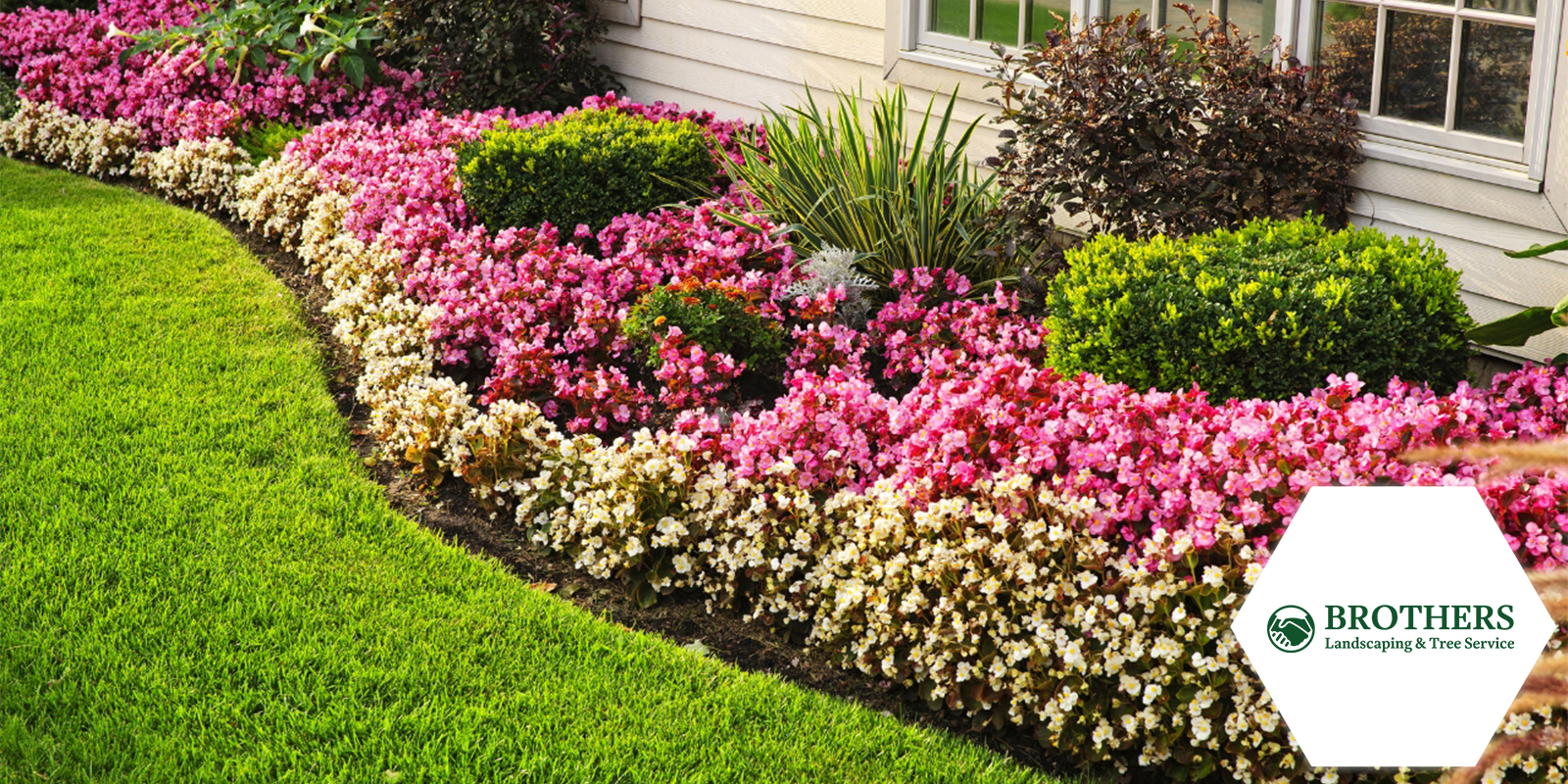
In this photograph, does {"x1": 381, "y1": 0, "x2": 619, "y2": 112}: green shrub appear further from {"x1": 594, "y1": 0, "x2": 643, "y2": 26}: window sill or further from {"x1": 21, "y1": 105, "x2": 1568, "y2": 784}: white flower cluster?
{"x1": 21, "y1": 105, "x2": 1568, "y2": 784}: white flower cluster

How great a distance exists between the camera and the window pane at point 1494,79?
4.00m

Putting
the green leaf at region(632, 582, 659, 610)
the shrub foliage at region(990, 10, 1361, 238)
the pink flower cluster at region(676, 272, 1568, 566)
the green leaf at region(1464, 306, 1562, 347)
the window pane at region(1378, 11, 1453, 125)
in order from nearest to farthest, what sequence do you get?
the pink flower cluster at region(676, 272, 1568, 566) → the green leaf at region(632, 582, 659, 610) → the green leaf at region(1464, 306, 1562, 347) → the window pane at region(1378, 11, 1453, 125) → the shrub foliage at region(990, 10, 1361, 238)

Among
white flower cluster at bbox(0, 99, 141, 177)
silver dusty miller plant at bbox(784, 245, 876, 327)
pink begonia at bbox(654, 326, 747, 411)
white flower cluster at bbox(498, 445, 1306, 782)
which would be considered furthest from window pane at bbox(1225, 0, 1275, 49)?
white flower cluster at bbox(0, 99, 141, 177)

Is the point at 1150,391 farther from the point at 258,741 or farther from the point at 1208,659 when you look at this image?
the point at 258,741

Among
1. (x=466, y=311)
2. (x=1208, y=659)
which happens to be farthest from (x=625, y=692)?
(x=466, y=311)

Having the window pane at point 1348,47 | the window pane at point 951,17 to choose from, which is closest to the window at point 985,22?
Answer: the window pane at point 951,17

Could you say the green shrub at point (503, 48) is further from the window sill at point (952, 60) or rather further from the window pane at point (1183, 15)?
the window pane at point (1183, 15)

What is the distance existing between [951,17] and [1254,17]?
161cm

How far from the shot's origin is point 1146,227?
4.46 metres

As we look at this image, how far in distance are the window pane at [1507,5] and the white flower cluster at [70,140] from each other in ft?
23.7

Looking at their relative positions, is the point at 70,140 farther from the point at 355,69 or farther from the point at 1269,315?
the point at 1269,315

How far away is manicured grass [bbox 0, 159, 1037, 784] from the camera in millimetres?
2818

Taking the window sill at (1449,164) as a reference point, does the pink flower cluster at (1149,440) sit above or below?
below

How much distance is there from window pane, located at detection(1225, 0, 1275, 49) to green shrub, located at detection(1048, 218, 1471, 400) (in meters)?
0.96
